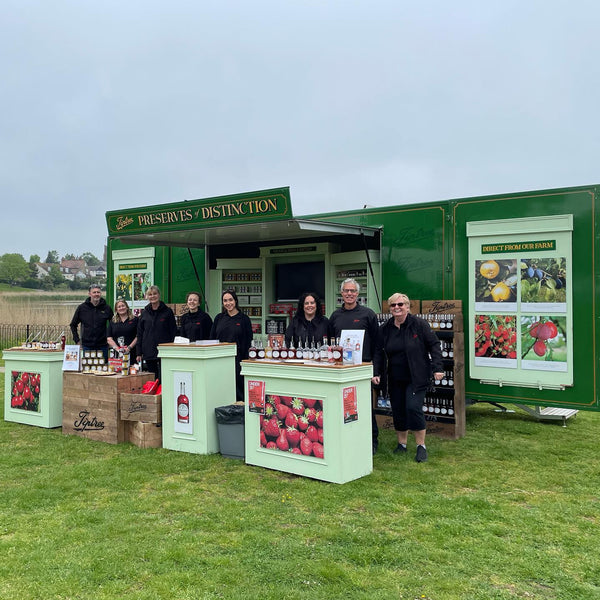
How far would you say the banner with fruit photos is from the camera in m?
6.20

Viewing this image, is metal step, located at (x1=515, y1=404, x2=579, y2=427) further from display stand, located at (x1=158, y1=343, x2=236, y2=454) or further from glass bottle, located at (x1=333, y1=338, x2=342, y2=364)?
display stand, located at (x1=158, y1=343, x2=236, y2=454)

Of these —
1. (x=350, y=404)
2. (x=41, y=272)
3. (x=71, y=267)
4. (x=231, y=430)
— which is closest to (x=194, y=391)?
(x=231, y=430)

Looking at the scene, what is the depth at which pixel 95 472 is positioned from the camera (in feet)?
17.1

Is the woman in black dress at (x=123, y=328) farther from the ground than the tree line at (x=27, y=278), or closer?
closer

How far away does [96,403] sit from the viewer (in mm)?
6516

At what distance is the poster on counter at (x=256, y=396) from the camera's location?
529cm

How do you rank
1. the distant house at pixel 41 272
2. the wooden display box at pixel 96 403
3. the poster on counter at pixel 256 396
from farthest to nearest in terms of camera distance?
the distant house at pixel 41 272
the wooden display box at pixel 96 403
the poster on counter at pixel 256 396

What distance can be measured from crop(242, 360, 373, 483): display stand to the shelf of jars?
6.00 ft

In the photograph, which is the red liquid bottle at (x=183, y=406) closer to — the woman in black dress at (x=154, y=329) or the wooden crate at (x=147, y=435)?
the wooden crate at (x=147, y=435)

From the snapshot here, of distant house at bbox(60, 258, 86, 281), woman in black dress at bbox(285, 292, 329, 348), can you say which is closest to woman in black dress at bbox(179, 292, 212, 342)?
woman in black dress at bbox(285, 292, 329, 348)

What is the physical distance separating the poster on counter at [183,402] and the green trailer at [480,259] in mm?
2043

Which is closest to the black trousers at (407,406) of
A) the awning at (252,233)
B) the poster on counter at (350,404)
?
the poster on counter at (350,404)

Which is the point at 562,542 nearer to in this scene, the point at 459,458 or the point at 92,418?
the point at 459,458

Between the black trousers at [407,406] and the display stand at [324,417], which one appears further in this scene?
the black trousers at [407,406]
